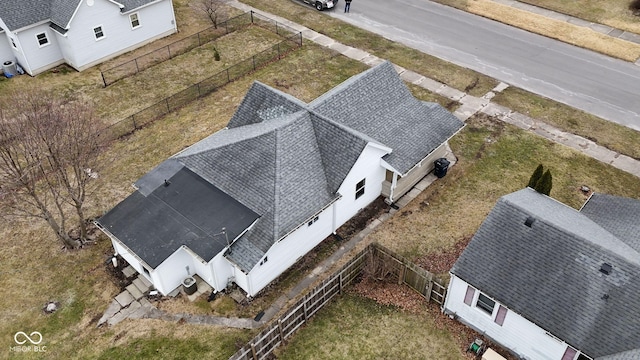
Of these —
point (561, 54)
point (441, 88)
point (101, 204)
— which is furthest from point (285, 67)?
point (561, 54)

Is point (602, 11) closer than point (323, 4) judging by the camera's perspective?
Yes

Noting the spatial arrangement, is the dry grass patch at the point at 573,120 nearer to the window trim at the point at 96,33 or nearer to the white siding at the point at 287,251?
the white siding at the point at 287,251

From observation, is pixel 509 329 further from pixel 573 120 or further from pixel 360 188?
pixel 573 120

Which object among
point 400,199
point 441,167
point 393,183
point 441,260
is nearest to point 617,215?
point 441,260

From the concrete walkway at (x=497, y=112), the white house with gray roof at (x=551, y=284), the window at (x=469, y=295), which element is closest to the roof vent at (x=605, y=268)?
the white house with gray roof at (x=551, y=284)

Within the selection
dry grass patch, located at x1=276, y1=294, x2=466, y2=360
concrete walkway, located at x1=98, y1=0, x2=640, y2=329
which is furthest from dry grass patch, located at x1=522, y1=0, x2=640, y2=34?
dry grass patch, located at x1=276, y1=294, x2=466, y2=360

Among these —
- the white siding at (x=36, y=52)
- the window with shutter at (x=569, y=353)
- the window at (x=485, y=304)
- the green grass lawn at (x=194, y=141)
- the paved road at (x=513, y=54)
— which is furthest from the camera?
the white siding at (x=36, y=52)

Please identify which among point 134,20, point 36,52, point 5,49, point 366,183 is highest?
point 134,20
